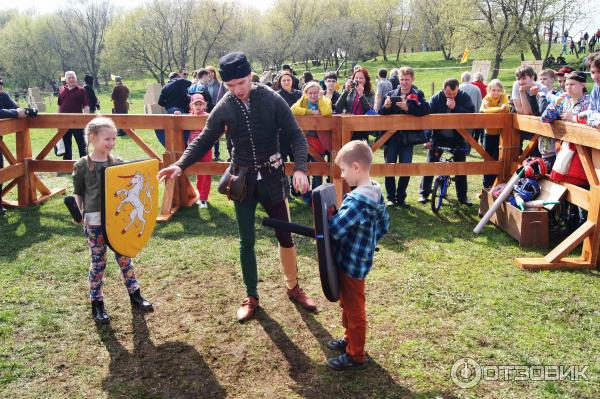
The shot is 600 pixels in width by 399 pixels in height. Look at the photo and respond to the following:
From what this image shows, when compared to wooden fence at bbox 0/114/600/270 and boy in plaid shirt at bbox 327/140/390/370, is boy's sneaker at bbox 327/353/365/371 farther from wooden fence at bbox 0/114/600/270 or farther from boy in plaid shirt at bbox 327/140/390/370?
wooden fence at bbox 0/114/600/270

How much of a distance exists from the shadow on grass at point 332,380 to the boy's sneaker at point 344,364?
0.03m

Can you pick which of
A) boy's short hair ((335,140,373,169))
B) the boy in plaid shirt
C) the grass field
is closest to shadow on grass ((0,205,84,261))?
the grass field

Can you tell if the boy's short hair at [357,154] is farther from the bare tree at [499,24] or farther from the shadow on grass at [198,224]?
the bare tree at [499,24]

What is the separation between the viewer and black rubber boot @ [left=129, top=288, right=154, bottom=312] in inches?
180

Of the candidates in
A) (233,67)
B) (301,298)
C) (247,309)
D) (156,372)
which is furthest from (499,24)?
(156,372)

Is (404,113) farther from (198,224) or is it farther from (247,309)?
(247,309)

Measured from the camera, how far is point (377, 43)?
193 feet

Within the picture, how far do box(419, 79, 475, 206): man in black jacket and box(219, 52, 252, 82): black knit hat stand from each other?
441cm

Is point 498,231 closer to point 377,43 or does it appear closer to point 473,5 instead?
point 473,5

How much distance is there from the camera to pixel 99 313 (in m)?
4.38

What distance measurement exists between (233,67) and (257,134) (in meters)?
0.55

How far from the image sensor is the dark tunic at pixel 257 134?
4.10 metres

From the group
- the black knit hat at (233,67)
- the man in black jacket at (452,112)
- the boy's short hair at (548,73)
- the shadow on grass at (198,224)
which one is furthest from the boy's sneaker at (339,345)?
the boy's short hair at (548,73)

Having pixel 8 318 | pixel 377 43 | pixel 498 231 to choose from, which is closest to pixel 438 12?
pixel 377 43
